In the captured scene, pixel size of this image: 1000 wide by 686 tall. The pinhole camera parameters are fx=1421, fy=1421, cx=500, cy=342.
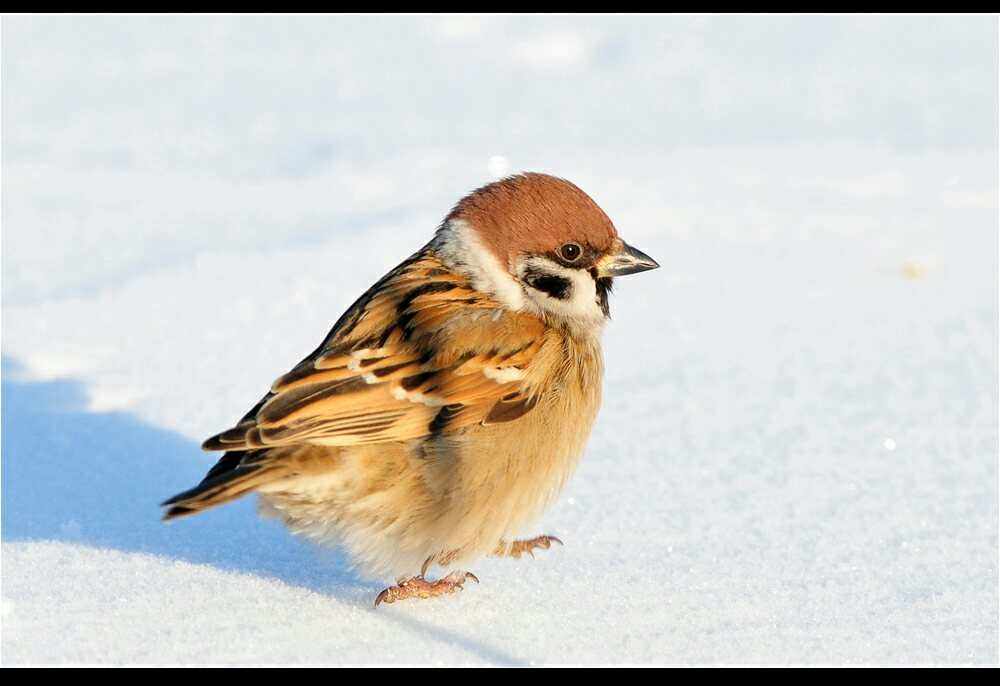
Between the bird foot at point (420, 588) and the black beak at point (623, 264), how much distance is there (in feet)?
3.35

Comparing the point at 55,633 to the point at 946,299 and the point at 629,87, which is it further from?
the point at 629,87

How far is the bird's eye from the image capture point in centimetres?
424

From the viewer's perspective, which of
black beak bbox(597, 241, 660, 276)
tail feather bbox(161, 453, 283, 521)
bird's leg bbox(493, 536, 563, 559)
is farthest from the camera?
black beak bbox(597, 241, 660, 276)

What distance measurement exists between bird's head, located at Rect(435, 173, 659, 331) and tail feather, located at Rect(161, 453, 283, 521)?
95 centimetres

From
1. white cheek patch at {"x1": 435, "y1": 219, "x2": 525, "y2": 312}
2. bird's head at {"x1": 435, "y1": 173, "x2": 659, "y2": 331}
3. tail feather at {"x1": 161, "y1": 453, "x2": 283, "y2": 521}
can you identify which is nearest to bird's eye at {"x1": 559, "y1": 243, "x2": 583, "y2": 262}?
bird's head at {"x1": 435, "y1": 173, "x2": 659, "y2": 331}

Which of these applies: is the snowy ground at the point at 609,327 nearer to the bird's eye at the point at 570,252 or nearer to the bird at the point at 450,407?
the bird at the point at 450,407

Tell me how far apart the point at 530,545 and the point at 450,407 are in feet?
1.92

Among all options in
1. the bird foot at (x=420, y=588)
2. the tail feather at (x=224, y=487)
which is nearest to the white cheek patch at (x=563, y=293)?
the bird foot at (x=420, y=588)

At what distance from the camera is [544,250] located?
4.23 meters

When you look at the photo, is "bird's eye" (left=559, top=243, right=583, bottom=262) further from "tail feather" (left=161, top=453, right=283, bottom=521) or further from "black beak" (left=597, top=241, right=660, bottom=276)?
"tail feather" (left=161, top=453, right=283, bottom=521)

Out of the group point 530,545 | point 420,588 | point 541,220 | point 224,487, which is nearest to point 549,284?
point 541,220

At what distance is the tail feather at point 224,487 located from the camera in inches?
135

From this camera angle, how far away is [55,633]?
3.33 meters

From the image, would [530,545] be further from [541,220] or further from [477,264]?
[541,220]
